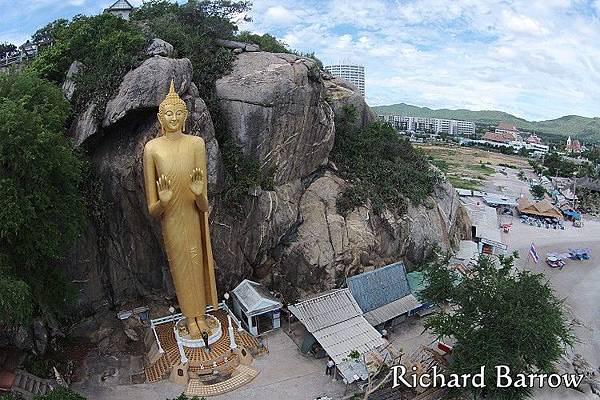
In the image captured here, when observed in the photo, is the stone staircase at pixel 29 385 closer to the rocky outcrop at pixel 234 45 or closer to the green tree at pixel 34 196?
the green tree at pixel 34 196

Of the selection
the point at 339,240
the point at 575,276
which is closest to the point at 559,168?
the point at 575,276

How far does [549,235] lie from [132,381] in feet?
101

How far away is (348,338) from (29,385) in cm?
925

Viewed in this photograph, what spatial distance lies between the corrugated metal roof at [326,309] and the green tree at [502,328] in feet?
10.5

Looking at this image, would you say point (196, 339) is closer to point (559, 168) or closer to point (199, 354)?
point (199, 354)

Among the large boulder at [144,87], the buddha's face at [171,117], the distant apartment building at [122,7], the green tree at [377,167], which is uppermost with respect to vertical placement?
the distant apartment building at [122,7]

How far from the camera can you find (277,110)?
64.1ft

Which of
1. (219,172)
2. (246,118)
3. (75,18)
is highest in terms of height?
(75,18)

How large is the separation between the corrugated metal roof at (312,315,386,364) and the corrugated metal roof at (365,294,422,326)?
80 centimetres

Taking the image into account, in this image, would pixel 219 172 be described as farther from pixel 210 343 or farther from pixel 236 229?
pixel 210 343

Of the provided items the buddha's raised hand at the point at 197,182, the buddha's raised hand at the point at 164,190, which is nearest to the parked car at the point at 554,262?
the buddha's raised hand at the point at 197,182

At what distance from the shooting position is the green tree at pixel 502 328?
13602 millimetres

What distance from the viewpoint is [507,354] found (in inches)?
538

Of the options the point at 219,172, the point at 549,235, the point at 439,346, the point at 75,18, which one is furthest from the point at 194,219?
the point at 549,235
